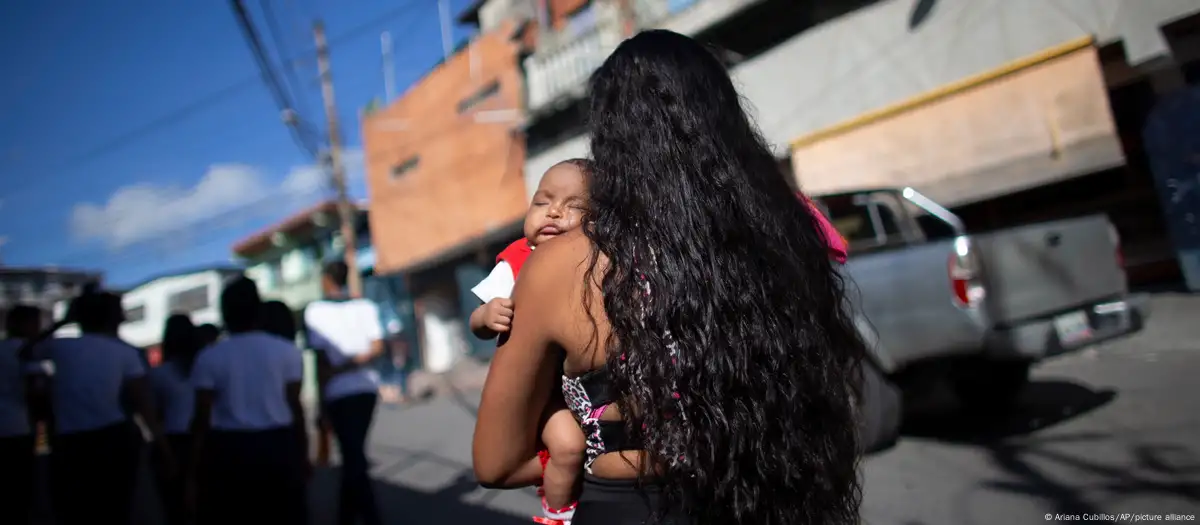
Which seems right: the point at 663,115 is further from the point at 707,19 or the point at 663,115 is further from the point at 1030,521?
the point at 707,19

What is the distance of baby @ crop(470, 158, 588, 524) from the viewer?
131 cm

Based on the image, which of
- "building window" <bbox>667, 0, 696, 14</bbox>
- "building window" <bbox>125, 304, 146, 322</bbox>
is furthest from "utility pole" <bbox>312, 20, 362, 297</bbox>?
"building window" <bbox>125, 304, 146, 322</bbox>

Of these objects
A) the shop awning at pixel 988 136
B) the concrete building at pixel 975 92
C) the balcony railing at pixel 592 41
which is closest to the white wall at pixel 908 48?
the concrete building at pixel 975 92

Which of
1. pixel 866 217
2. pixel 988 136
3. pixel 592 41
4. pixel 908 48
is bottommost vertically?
pixel 866 217

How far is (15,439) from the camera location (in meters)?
4.04

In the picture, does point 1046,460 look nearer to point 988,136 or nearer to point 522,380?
point 522,380

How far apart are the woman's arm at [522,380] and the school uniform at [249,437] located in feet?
7.98

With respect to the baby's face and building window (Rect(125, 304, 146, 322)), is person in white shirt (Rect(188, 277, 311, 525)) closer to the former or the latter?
the baby's face

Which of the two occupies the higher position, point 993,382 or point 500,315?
point 500,315

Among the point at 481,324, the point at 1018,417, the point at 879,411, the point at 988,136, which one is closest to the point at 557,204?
the point at 481,324

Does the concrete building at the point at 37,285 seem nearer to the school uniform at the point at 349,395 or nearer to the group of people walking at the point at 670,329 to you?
the school uniform at the point at 349,395

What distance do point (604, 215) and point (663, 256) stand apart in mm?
139

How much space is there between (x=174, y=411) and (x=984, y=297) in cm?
527

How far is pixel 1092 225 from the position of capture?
482cm
